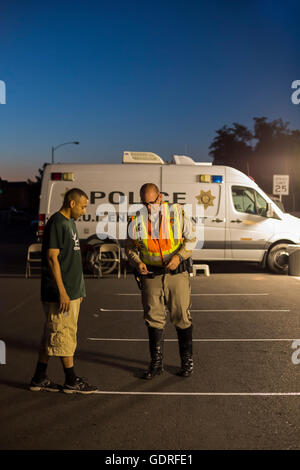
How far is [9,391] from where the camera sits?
4.75 meters

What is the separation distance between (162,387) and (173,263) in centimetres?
Answer: 113

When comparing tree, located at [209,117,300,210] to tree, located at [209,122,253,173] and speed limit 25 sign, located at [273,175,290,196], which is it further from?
speed limit 25 sign, located at [273,175,290,196]

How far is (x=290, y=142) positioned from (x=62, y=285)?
55.5 m

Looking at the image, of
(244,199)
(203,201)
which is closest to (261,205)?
(244,199)

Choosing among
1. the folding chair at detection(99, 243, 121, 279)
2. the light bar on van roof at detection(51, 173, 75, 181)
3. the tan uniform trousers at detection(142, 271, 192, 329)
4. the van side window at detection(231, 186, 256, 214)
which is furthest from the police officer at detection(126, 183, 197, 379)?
the van side window at detection(231, 186, 256, 214)

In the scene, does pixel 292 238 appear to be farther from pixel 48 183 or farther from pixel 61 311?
pixel 61 311

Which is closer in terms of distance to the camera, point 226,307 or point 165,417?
point 165,417

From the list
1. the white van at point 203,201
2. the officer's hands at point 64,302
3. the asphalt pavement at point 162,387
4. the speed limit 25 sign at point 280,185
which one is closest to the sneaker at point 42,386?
the asphalt pavement at point 162,387

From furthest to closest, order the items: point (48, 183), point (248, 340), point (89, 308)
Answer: point (48, 183), point (89, 308), point (248, 340)

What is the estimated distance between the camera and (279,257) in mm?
13469

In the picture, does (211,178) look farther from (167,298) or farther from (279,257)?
(167,298)

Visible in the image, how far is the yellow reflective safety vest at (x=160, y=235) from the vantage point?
16.9 ft

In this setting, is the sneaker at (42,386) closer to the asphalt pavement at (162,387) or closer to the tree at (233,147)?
the asphalt pavement at (162,387)
